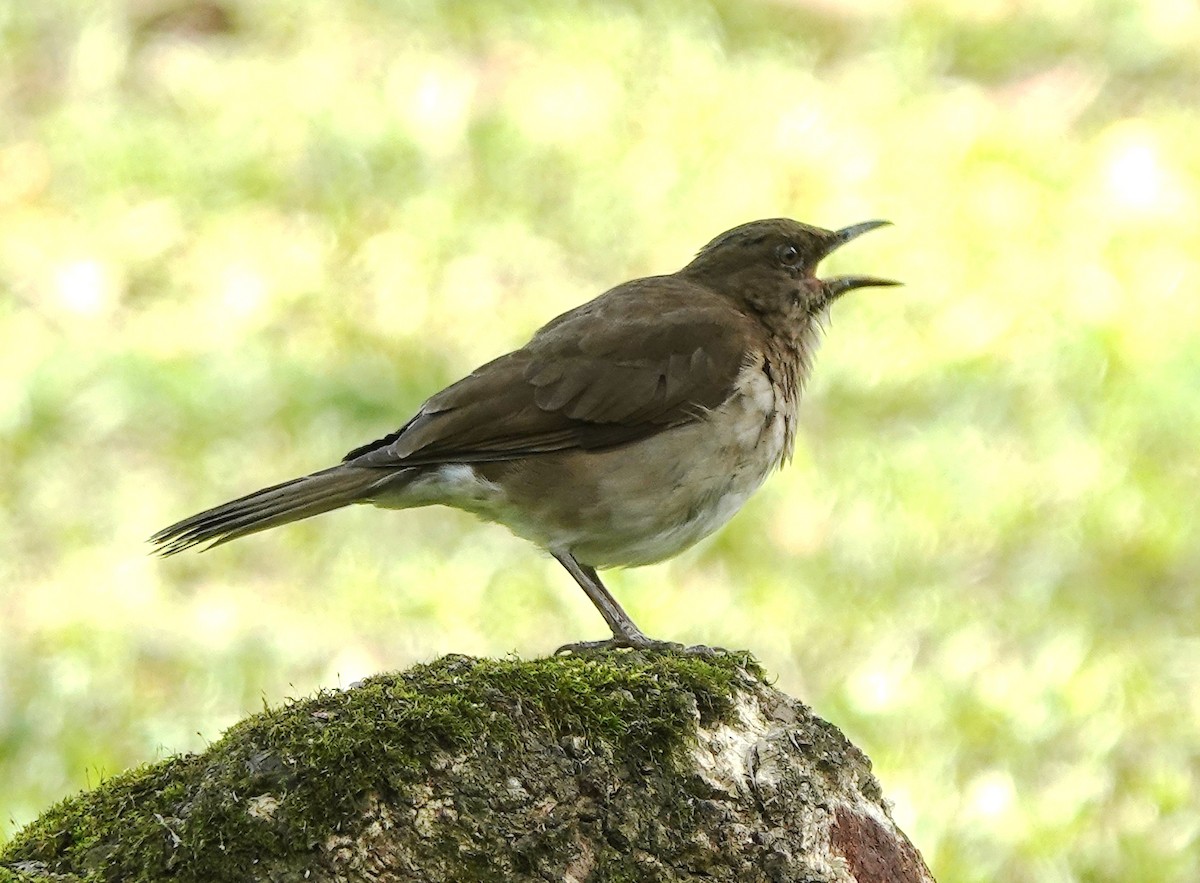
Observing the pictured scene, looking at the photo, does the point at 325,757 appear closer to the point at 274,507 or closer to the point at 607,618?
the point at 274,507

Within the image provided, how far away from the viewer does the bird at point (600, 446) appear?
543cm

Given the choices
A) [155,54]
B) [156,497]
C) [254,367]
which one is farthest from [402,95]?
[156,497]

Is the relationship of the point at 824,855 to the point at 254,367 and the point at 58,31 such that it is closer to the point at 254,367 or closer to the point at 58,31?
the point at 254,367

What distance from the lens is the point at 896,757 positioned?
22.0 ft

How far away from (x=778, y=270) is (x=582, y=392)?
1072 mm

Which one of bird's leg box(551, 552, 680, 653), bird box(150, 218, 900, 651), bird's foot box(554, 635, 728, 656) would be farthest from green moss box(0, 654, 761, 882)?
bird box(150, 218, 900, 651)

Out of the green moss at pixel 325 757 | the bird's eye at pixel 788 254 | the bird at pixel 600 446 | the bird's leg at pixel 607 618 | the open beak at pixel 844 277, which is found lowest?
the green moss at pixel 325 757

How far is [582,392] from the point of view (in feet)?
18.2

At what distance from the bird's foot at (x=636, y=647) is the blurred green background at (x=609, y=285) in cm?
166

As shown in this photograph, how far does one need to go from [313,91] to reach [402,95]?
0.54 meters

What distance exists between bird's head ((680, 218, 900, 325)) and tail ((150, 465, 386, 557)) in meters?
1.57

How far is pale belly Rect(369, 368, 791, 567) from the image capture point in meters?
5.43

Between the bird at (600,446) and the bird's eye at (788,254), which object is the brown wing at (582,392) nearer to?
the bird at (600,446)

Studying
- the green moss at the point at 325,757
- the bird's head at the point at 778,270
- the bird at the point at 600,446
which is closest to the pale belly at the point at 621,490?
the bird at the point at 600,446
